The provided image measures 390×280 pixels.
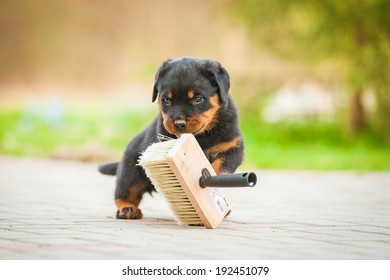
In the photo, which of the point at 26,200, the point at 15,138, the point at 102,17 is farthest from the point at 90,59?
the point at 26,200

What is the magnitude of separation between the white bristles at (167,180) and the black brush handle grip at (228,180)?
0.12 metres

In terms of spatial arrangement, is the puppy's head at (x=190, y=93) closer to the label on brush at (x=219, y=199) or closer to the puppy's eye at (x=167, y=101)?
the puppy's eye at (x=167, y=101)

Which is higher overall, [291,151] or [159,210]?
[291,151]

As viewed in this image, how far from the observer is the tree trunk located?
9.55 metres

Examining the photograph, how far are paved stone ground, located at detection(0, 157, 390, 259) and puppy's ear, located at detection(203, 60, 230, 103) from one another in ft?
1.98

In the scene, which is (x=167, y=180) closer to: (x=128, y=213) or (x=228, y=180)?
(x=228, y=180)

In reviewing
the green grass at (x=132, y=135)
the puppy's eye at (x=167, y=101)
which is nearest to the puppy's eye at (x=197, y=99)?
the puppy's eye at (x=167, y=101)

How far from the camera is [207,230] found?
3.20 metres

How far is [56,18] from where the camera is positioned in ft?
32.1

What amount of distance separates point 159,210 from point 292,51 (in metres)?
5.55

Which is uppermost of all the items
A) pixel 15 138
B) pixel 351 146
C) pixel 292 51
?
pixel 292 51
